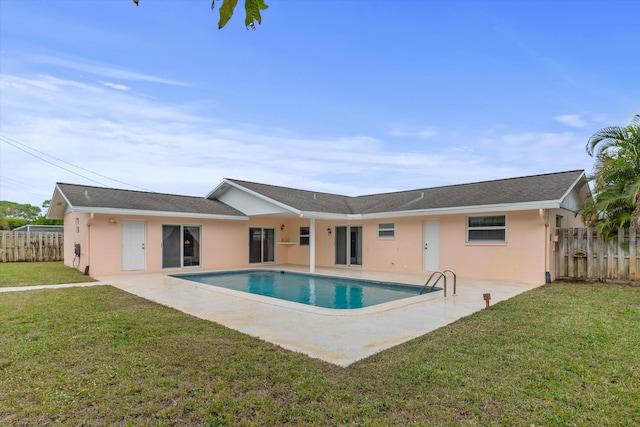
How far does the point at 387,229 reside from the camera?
16.3 m

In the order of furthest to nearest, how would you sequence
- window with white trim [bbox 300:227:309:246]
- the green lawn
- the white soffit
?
window with white trim [bbox 300:227:309:246]
the white soffit
the green lawn

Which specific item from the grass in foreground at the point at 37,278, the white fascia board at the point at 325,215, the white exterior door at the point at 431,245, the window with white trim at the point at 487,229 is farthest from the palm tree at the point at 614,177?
the grass in foreground at the point at 37,278

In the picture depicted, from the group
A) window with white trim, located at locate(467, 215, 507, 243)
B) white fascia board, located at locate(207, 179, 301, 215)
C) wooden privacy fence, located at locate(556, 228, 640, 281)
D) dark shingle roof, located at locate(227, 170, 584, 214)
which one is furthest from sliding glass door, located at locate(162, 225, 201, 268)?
wooden privacy fence, located at locate(556, 228, 640, 281)

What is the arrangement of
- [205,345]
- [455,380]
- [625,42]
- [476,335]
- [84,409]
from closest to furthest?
[84,409], [455,380], [205,345], [476,335], [625,42]

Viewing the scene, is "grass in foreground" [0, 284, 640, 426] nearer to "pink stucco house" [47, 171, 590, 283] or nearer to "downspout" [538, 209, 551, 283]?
"downspout" [538, 209, 551, 283]

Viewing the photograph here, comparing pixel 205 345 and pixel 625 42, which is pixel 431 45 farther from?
pixel 205 345

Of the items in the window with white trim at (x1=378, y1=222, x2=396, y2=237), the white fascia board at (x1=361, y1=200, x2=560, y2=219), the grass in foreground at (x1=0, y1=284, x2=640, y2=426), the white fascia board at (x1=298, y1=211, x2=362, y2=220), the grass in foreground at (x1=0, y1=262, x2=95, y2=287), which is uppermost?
the white fascia board at (x1=361, y1=200, x2=560, y2=219)

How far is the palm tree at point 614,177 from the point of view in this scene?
36.6ft

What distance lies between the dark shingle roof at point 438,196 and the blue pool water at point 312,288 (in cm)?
305

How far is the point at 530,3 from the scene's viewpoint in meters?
10.4

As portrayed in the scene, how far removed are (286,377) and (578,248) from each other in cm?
1192

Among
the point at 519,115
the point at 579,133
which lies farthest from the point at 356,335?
the point at 579,133

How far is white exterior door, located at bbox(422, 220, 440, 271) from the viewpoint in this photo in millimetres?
14641

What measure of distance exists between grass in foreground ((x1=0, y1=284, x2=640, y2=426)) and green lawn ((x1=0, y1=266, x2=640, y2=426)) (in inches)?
0.7
